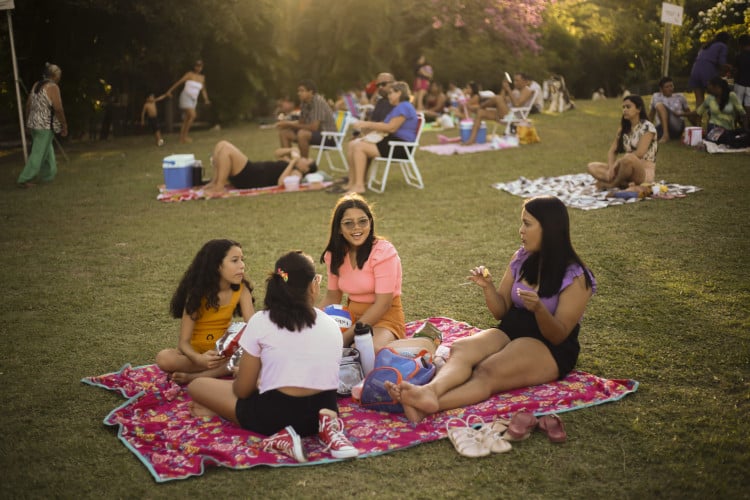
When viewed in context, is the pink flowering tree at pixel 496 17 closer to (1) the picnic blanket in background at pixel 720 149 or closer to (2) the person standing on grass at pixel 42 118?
(1) the picnic blanket in background at pixel 720 149

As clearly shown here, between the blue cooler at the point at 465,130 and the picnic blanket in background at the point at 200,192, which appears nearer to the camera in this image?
the picnic blanket in background at the point at 200,192

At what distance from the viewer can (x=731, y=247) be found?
602cm

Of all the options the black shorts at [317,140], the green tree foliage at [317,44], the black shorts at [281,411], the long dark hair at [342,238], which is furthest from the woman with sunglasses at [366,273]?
the green tree foliage at [317,44]

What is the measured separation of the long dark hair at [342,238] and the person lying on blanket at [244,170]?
5445 millimetres

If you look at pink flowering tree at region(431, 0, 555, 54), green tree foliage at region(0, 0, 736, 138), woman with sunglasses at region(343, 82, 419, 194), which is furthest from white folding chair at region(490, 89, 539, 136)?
pink flowering tree at region(431, 0, 555, 54)

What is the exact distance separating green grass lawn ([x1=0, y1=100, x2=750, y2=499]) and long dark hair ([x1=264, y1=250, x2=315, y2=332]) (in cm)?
67

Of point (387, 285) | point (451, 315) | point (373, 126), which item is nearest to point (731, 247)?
point (451, 315)

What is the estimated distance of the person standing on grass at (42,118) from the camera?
10.0 m

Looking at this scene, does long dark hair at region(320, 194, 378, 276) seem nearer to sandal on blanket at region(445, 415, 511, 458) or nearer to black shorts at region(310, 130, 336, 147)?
sandal on blanket at region(445, 415, 511, 458)

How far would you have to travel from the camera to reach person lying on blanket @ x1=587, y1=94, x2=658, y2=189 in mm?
8070

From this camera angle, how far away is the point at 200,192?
369 inches

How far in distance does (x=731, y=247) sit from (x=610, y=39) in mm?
21647

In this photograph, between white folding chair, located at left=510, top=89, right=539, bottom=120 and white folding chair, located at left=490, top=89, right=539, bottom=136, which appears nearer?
white folding chair, located at left=490, top=89, right=539, bottom=136

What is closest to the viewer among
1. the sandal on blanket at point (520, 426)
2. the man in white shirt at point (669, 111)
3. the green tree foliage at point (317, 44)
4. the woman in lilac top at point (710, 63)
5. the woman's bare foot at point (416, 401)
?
the sandal on blanket at point (520, 426)
